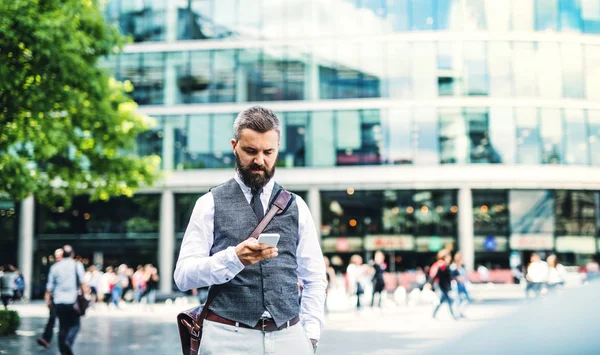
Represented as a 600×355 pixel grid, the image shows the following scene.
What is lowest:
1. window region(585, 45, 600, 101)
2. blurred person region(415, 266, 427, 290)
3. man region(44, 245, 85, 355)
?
blurred person region(415, 266, 427, 290)

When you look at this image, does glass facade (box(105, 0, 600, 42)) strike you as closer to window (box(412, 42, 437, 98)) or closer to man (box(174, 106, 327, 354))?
window (box(412, 42, 437, 98))

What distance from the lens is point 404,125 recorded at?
34.6 metres

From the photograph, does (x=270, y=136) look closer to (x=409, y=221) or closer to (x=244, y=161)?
(x=244, y=161)

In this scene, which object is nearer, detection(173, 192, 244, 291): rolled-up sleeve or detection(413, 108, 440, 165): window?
detection(173, 192, 244, 291): rolled-up sleeve

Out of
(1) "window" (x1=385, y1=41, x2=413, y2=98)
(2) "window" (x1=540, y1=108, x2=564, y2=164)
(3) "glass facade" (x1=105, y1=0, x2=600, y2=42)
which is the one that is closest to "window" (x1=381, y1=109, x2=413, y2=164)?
(1) "window" (x1=385, y1=41, x2=413, y2=98)

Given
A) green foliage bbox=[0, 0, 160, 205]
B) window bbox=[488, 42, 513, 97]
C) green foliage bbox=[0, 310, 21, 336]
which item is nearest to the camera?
green foliage bbox=[0, 0, 160, 205]

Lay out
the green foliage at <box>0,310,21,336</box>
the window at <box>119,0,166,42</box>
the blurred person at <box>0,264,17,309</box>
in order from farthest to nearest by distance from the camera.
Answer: the window at <box>119,0,166,42</box>, the blurred person at <box>0,264,17,309</box>, the green foliage at <box>0,310,21,336</box>

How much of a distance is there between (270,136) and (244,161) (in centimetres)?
17

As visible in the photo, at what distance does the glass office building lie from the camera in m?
34.4

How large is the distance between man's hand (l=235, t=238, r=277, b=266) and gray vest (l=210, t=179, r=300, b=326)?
254 mm

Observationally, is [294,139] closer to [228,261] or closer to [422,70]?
[422,70]

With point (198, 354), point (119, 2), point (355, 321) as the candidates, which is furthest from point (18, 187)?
point (119, 2)

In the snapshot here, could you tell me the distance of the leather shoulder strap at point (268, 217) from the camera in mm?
3146

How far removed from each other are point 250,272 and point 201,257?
0.24 m
